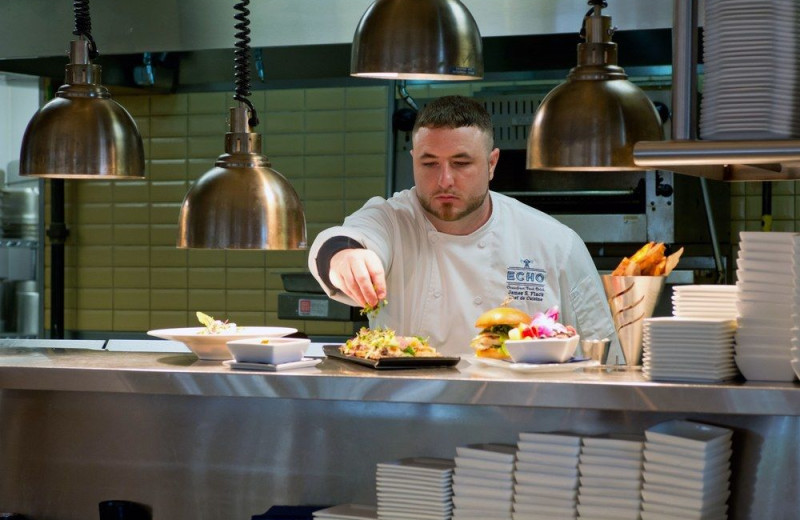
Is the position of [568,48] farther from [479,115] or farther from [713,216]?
[713,216]

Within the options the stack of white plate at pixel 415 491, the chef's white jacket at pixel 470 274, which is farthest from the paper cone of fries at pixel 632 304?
the chef's white jacket at pixel 470 274

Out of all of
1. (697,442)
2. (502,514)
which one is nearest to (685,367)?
(697,442)

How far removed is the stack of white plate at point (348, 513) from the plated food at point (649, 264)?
0.79 metres

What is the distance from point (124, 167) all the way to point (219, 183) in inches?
13.7

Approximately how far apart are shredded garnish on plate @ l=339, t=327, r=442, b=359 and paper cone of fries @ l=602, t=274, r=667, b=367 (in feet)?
1.42

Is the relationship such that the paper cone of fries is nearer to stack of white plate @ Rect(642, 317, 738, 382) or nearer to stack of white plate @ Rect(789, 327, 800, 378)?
→ stack of white plate @ Rect(642, 317, 738, 382)

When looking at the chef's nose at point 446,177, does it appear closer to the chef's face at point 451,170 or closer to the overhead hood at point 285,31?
the chef's face at point 451,170

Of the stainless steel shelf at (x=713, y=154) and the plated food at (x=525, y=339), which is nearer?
the stainless steel shelf at (x=713, y=154)

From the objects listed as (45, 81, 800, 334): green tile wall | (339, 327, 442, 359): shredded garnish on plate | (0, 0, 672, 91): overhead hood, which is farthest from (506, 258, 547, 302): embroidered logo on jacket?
(45, 81, 800, 334): green tile wall

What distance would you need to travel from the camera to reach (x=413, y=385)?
238cm

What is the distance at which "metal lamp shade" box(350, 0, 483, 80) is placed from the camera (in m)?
2.50

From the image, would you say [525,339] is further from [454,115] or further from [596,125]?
[454,115]

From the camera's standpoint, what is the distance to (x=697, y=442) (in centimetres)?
223

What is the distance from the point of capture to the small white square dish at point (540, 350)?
8.18ft
